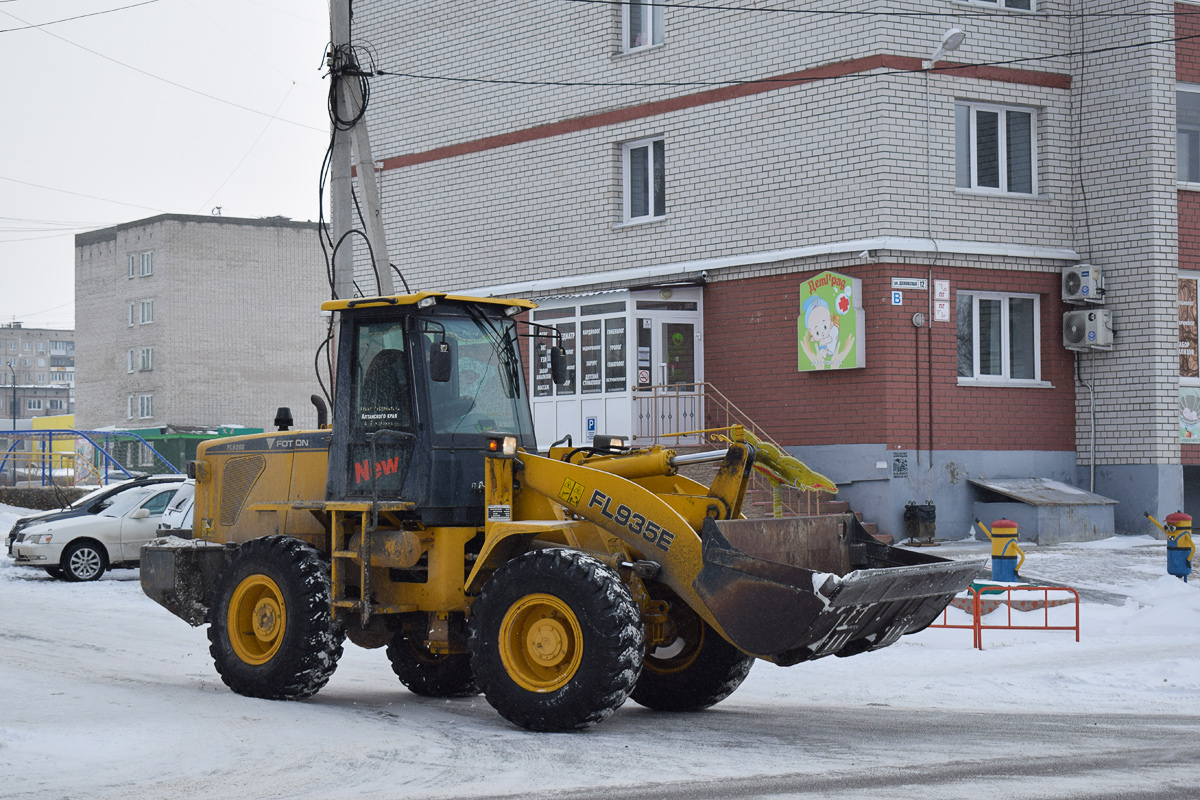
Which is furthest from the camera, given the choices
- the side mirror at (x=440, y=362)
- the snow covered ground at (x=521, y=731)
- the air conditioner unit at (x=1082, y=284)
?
the air conditioner unit at (x=1082, y=284)

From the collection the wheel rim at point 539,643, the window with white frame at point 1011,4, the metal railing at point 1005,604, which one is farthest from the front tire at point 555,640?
the window with white frame at point 1011,4

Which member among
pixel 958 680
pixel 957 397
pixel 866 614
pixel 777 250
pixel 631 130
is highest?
pixel 631 130

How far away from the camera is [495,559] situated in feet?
29.7

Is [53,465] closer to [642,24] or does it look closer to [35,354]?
[642,24]

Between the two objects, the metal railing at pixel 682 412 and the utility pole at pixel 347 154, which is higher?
the utility pole at pixel 347 154

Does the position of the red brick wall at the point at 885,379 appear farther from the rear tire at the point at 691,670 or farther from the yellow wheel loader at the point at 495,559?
the rear tire at the point at 691,670

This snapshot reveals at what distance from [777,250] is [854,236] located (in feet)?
4.68

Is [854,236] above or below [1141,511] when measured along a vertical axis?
above

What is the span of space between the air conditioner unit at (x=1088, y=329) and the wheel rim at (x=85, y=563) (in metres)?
15.0

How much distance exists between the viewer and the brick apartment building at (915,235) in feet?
67.6

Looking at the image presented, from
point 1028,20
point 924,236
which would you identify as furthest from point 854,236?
point 1028,20

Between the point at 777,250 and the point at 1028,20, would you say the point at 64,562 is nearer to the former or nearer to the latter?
the point at 777,250

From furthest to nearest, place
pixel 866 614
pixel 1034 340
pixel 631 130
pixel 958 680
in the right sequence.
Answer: pixel 631 130 < pixel 1034 340 < pixel 958 680 < pixel 866 614

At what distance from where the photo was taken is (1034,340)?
2161cm
